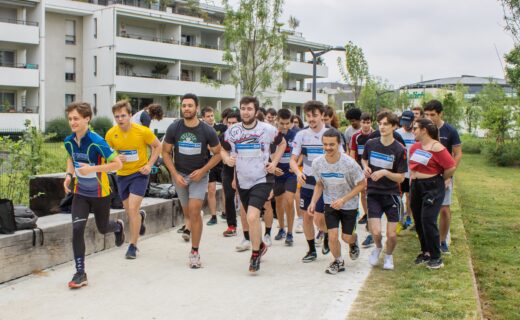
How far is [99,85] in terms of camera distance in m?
44.6

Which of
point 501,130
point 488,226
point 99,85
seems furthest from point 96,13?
point 488,226

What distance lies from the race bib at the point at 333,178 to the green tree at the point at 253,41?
19970 mm

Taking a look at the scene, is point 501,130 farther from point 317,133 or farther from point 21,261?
point 21,261

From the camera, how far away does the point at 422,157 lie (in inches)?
291

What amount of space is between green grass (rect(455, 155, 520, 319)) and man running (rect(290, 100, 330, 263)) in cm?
212

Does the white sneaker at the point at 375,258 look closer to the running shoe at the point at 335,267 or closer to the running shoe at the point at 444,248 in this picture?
the running shoe at the point at 335,267

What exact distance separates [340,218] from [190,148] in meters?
2.00

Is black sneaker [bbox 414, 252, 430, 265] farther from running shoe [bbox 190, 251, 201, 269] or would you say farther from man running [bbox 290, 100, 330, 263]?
running shoe [bbox 190, 251, 201, 269]

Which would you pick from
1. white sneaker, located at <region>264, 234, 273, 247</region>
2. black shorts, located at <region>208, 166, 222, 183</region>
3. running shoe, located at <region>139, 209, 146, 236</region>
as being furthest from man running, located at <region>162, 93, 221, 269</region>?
black shorts, located at <region>208, 166, 222, 183</region>

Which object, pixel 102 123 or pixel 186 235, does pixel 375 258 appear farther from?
pixel 102 123

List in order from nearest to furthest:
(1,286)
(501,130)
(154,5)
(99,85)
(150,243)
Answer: (1,286), (150,243), (501,130), (99,85), (154,5)

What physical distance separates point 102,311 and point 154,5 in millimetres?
47747

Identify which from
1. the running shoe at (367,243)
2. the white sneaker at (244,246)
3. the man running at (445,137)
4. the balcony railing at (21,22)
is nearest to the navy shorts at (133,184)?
the white sneaker at (244,246)

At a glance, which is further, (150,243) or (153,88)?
(153,88)
